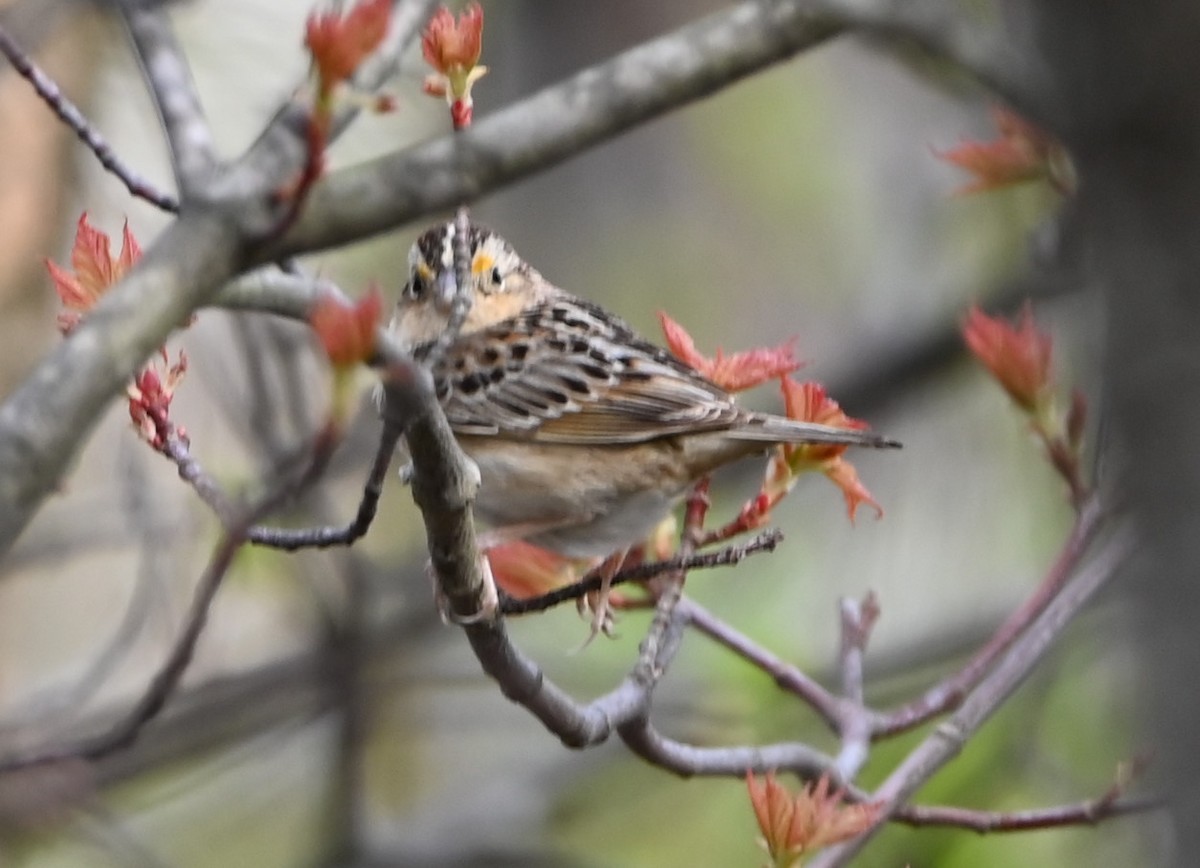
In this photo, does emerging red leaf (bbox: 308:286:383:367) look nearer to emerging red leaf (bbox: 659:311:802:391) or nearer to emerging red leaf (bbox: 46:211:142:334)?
A: emerging red leaf (bbox: 46:211:142:334)

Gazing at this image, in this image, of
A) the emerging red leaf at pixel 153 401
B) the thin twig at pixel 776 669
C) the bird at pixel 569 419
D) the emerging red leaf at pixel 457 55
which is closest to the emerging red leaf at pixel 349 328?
the emerging red leaf at pixel 457 55

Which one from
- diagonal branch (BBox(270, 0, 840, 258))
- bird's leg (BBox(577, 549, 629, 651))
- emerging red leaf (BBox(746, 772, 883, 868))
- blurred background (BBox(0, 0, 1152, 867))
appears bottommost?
blurred background (BBox(0, 0, 1152, 867))

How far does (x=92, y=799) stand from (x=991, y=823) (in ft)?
6.18

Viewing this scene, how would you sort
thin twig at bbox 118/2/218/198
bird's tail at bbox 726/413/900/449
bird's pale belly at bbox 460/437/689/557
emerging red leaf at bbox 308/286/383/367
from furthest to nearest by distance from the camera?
bird's pale belly at bbox 460/437/689/557 → bird's tail at bbox 726/413/900/449 → thin twig at bbox 118/2/218/198 → emerging red leaf at bbox 308/286/383/367

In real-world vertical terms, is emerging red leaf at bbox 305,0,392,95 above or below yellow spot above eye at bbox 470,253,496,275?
above

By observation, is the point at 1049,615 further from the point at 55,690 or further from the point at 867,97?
the point at 867,97

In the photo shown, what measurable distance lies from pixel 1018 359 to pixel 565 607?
265cm

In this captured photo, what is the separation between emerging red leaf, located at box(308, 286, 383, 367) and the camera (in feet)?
4.68

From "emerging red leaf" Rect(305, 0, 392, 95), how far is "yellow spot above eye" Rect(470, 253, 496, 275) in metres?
1.97

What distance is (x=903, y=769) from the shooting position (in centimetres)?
267

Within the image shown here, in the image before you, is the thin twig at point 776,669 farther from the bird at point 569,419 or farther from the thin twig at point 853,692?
the bird at point 569,419

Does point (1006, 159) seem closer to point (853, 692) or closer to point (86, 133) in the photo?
point (853, 692)

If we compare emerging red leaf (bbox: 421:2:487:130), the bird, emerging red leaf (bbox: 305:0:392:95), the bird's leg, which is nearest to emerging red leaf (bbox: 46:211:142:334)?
emerging red leaf (bbox: 421:2:487:130)

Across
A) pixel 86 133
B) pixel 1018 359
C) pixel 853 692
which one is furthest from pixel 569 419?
pixel 86 133
